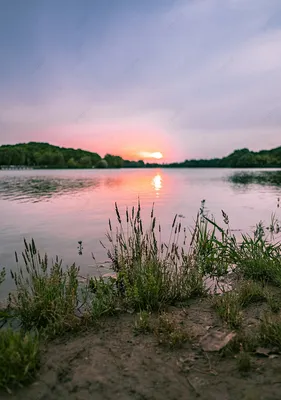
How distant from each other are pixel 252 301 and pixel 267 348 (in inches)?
72.2

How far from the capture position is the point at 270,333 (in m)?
4.25

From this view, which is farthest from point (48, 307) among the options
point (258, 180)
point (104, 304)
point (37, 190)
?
point (258, 180)

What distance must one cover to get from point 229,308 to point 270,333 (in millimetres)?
916

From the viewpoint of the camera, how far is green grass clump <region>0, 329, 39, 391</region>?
136 inches

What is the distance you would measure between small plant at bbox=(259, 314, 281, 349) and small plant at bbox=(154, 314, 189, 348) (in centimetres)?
109

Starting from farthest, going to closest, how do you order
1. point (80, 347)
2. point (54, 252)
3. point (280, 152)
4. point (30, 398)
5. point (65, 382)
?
point (280, 152) < point (54, 252) < point (80, 347) < point (65, 382) < point (30, 398)

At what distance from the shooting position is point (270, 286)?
6.63 meters

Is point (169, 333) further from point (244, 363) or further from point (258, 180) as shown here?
point (258, 180)

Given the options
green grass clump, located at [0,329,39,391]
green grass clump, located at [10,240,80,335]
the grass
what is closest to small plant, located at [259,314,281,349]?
the grass

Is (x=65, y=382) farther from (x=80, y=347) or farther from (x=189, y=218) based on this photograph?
(x=189, y=218)

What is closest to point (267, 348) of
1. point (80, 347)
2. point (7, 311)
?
point (80, 347)

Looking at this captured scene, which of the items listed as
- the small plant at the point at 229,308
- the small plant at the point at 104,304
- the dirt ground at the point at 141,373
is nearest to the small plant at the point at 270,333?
the dirt ground at the point at 141,373

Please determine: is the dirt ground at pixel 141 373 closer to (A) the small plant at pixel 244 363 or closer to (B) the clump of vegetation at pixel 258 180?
(A) the small plant at pixel 244 363

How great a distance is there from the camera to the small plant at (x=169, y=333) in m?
4.34
